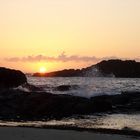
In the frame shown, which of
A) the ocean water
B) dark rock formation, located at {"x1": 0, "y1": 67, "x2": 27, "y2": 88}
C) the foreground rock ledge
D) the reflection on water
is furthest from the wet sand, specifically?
the ocean water

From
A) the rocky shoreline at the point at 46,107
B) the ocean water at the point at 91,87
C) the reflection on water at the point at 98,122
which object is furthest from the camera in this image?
the ocean water at the point at 91,87

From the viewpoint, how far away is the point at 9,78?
1777 inches

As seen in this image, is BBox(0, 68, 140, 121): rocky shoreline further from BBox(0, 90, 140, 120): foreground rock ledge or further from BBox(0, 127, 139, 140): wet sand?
BBox(0, 127, 139, 140): wet sand

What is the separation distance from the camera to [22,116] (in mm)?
27641

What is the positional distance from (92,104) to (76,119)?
5829 millimetres

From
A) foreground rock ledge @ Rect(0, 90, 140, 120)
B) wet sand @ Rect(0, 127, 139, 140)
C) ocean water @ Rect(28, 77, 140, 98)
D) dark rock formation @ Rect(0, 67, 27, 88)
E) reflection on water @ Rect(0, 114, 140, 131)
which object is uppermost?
dark rock formation @ Rect(0, 67, 27, 88)

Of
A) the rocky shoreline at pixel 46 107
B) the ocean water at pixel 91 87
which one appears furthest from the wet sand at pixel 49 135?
the ocean water at pixel 91 87

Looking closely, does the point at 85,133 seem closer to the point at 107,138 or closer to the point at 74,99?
the point at 107,138

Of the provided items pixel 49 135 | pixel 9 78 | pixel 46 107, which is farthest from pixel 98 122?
pixel 9 78

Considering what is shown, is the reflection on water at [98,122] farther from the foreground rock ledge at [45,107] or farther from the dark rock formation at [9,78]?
the dark rock formation at [9,78]

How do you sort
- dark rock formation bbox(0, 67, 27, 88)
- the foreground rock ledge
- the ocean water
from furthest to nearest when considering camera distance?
the ocean water < dark rock formation bbox(0, 67, 27, 88) < the foreground rock ledge

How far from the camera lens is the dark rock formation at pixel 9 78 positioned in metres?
44.1

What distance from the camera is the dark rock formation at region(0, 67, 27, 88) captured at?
4406 cm

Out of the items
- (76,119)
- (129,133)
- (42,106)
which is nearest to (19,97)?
(42,106)
